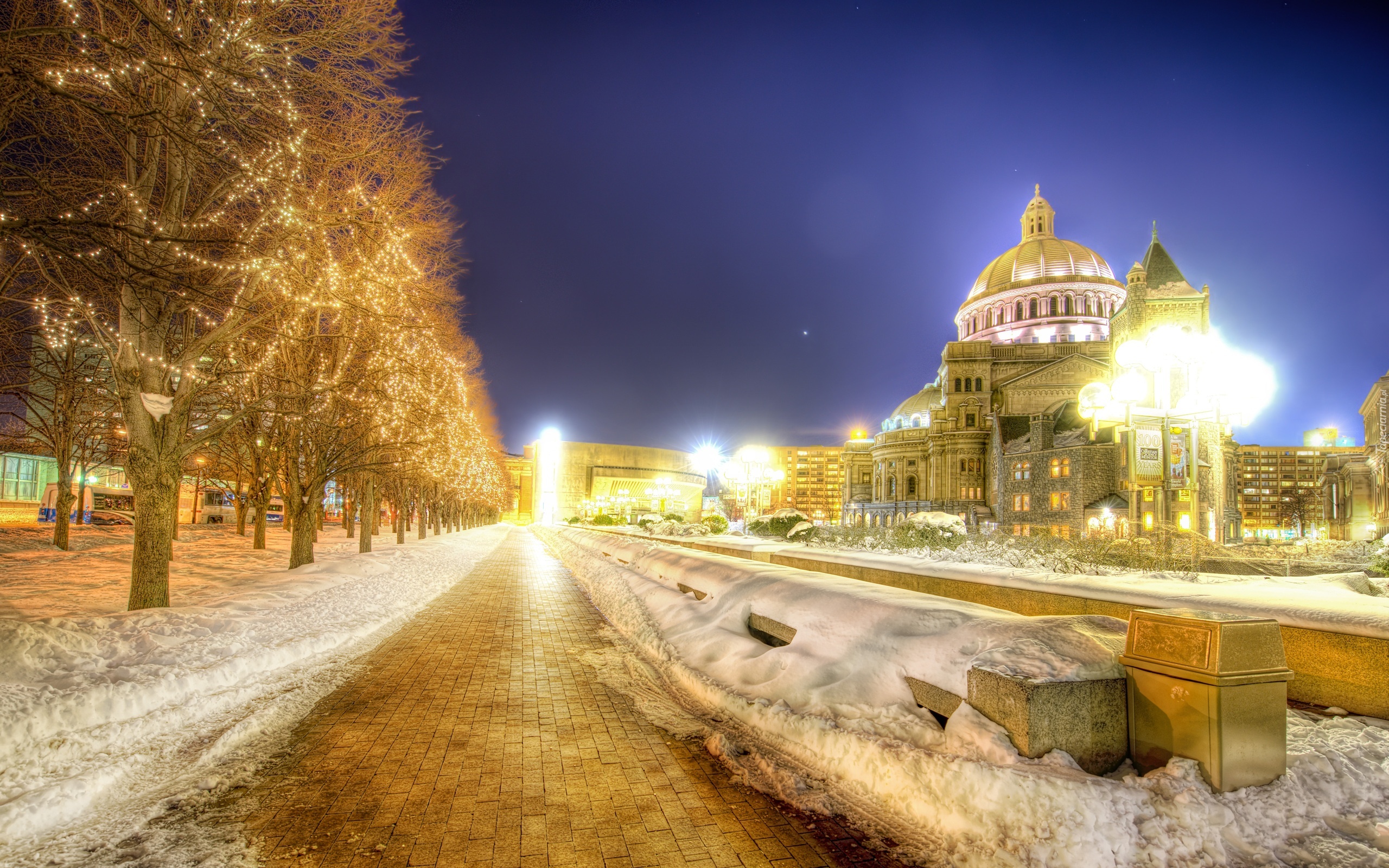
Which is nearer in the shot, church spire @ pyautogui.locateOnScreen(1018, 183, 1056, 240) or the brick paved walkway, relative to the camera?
the brick paved walkway

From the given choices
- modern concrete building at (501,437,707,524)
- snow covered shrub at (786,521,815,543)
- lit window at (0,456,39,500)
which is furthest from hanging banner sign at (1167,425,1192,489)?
modern concrete building at (501,437,707,524)

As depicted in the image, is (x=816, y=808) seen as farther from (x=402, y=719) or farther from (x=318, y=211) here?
(x=318, y=211)

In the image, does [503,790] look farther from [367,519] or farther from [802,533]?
[367,519]

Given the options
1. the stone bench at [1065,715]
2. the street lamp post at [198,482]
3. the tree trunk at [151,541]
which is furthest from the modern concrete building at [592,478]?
the stone bench at [1065,715]

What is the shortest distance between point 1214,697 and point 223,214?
13.4 m

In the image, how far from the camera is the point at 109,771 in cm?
473

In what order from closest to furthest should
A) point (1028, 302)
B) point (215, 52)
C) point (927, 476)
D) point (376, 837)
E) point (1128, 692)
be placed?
point (376, 837), point (1128, 692), point (215, 52), point (927, 476), point (1028, 302)

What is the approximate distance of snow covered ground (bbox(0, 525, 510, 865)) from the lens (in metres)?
4.24

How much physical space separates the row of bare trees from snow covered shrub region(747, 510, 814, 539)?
16.9 m

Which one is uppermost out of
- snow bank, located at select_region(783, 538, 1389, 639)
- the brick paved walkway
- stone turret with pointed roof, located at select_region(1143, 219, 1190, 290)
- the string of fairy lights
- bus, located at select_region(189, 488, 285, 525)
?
stone turret with pointed roof, located at select_region(1143, 219, 1190, 290)

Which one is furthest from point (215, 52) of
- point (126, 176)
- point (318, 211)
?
point (126, 176)

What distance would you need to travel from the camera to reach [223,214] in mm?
10445

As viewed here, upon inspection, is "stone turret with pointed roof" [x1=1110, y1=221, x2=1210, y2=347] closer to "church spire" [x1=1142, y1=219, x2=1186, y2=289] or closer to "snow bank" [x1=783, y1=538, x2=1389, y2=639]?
"church spire" [x1=1142, y1=219, x2=1186, y2=289]

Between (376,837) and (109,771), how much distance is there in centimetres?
242
